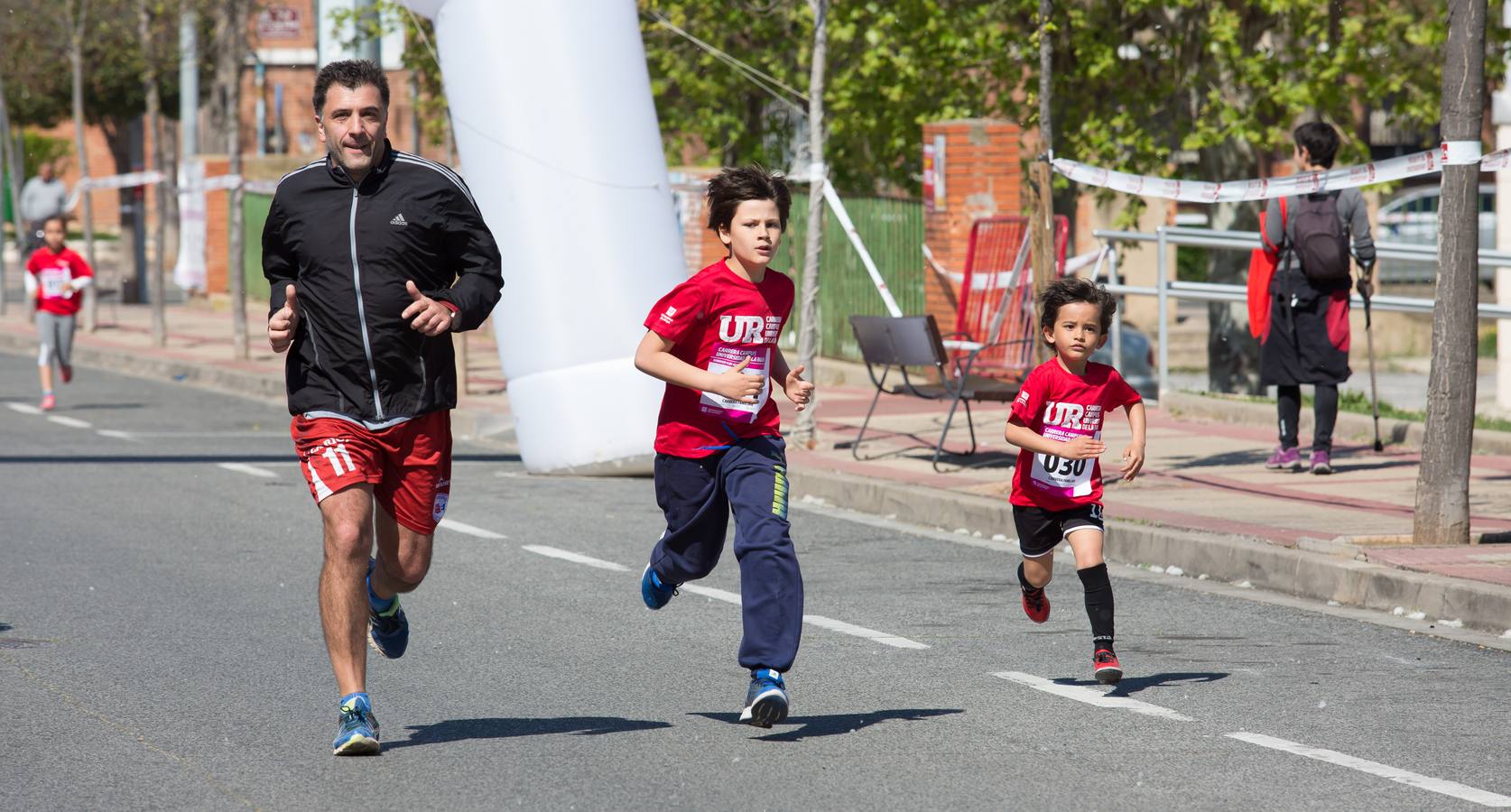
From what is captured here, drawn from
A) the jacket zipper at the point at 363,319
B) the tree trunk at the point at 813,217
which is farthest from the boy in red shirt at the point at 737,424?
the tree trunk at the point at 813,217

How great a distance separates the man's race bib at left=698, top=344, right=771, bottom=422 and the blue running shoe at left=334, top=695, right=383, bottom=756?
4.30 feet

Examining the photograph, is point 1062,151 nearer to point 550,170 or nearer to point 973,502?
point 550,170

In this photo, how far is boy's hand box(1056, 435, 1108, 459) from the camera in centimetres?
654

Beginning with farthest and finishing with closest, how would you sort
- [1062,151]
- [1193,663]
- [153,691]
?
[1062,151] < [1193,663] < [153,691]

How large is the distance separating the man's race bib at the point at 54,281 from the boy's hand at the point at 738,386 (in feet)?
44.4

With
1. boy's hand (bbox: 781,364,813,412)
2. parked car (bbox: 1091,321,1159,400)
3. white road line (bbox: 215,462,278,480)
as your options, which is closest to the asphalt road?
boy's hand (bbox: 781,364,813,412)

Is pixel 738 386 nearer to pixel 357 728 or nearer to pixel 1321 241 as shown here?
pixel 357 728

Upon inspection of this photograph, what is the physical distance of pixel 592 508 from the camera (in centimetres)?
1162

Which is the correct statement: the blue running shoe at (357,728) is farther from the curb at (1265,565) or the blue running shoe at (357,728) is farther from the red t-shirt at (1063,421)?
the curb at (1265,565)

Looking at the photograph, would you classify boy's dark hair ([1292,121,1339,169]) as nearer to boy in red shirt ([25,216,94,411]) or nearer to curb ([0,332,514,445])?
curb ([0,332,514,445])

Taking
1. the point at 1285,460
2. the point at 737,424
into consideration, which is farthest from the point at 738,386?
the point at 1285,460

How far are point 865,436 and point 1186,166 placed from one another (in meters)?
7.64

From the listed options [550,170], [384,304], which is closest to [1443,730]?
[384,304]

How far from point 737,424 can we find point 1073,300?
1.36m
